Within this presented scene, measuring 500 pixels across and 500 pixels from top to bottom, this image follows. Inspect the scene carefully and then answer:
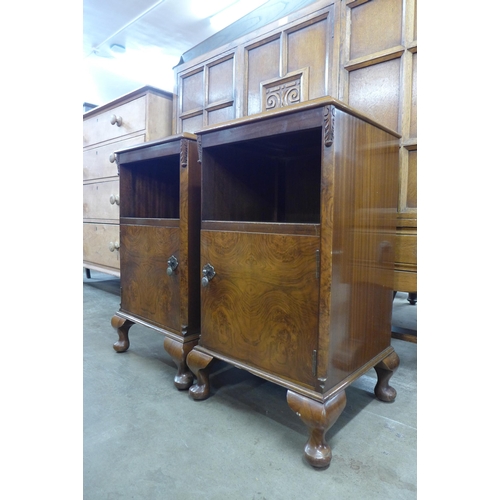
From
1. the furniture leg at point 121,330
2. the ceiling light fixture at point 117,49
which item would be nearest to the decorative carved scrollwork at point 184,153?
the furniture leg at point 121,330

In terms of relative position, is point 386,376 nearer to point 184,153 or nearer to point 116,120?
point 184,153

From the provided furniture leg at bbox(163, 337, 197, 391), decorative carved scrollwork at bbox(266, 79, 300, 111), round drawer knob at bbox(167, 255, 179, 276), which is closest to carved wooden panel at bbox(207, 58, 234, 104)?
decorative carved scrollwork at bbox(266, 79, 300, 111)

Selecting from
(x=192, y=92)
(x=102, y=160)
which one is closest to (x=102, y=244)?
(x=102, y=160)

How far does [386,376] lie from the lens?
1092 mm

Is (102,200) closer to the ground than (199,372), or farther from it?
farther from it

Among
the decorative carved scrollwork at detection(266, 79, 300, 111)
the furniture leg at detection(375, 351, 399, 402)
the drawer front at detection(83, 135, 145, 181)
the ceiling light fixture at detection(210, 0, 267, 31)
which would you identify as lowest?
the furniture leg at detection(375, 351, 399, 402)

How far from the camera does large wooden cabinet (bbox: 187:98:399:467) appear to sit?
79 centimetres

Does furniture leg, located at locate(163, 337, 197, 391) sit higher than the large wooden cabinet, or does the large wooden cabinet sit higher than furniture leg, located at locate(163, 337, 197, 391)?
the large wooden cabinet

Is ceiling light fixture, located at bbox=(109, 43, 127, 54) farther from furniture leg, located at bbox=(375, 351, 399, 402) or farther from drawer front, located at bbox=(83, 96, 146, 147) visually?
furniture leg, located at bbox=(375, 351, 399, 402)

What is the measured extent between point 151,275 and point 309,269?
2.22 ft

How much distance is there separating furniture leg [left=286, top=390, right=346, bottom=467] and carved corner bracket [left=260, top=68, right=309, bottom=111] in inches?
42.4
